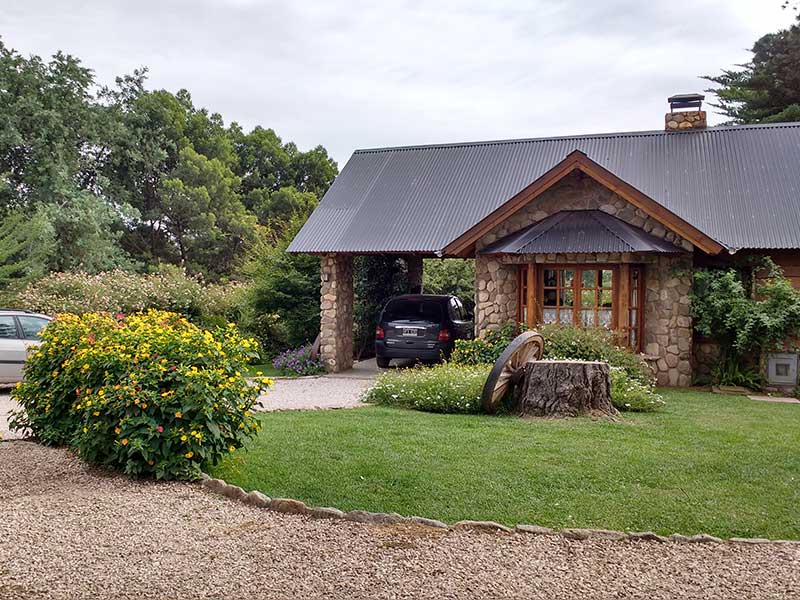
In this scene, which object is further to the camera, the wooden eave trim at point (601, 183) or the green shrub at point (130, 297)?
the green shrub at point (130, 297)

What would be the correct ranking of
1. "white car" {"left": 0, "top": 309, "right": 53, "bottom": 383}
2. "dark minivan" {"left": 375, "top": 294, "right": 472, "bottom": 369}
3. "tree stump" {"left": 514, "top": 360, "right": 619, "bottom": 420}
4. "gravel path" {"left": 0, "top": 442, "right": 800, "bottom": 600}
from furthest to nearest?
"dark minivan" {"left": 375, "top": 294, "right": 472, "bottom": 369} < "white car" {"left": 0, "top": 309, "right": 53, "bottom": 383} < "tree stump" {"left": 514, "top": 360, "right": 619, "bottom": 420} < "gravel path" {"left": 0, "top": 442, "right": 800, "bottom": 600}


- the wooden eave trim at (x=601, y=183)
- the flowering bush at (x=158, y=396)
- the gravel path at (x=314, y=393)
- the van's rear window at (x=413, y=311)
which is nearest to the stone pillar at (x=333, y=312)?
the gravel path at (x=314, y=393)

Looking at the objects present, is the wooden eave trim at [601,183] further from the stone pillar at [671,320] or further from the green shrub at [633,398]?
the green shrub at [633,398]

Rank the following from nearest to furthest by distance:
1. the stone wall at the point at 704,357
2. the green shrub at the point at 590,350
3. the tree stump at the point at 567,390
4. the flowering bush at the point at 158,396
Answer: the flowering bush at the point at 158,396 → the tree stump at the point at 567,390 → the green shrub at the point at 590,350 → the stone wall at the point at 704,357

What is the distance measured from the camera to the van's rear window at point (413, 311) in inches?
663

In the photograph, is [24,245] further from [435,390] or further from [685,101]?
[685,101]

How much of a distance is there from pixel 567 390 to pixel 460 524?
493 cm

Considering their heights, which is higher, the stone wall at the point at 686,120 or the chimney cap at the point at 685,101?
the chimney cap at the point at 685,101

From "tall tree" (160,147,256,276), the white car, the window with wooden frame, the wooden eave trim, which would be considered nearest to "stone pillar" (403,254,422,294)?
the wooden eave trim

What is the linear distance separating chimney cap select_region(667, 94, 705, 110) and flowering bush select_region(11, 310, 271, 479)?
14.5m

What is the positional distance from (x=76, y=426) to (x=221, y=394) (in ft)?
6.24

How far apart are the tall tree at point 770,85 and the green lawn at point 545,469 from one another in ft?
73.4

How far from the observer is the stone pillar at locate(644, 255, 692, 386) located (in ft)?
46.2

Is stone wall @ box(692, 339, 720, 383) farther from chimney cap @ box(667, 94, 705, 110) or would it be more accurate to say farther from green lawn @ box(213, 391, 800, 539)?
chimney cap @ box(667, 94, 705, 110)
